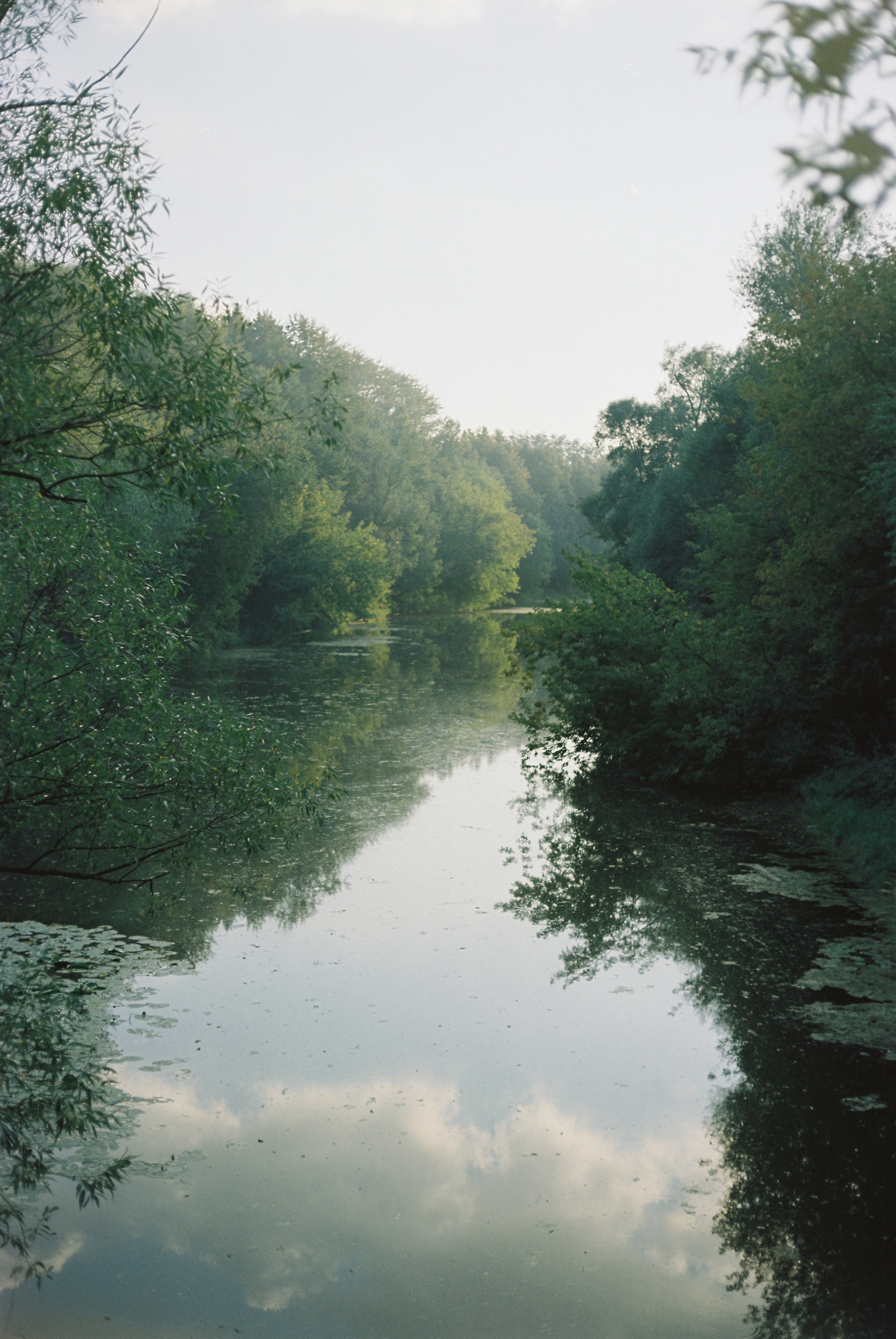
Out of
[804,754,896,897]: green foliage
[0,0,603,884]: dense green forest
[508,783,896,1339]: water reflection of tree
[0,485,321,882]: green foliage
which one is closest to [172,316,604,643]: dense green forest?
[0,0,603,884]: dense green forest

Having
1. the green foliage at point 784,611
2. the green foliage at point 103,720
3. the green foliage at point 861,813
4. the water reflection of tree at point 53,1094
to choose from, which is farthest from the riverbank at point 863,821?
the water reflection of tree at point 53,1094

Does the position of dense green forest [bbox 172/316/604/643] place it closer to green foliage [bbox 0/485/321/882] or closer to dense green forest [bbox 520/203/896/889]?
green foliage [bbox 0/485/321/882]

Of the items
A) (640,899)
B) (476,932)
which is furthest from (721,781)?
(476,932)

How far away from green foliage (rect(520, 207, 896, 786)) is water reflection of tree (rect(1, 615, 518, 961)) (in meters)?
1.60

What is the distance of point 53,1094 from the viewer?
5.80 m

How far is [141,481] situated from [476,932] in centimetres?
463

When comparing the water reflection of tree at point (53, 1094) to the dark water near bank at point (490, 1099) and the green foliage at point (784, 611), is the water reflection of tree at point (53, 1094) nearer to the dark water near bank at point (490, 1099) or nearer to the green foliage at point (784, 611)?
the dark water near bank at point (490, 1099)

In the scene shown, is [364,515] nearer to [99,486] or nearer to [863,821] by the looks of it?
[863,821]

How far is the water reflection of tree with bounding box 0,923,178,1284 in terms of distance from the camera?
503cm

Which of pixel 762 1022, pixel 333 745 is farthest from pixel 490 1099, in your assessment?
pixel 333 745

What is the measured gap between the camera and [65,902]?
9.39 m

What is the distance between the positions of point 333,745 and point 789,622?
7293mm

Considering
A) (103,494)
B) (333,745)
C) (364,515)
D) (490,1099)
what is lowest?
(490,1099)

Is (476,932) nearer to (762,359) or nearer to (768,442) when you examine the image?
(768,442)
